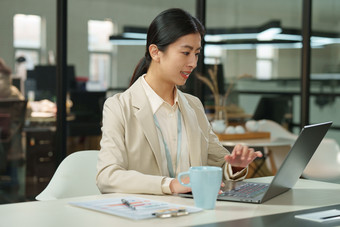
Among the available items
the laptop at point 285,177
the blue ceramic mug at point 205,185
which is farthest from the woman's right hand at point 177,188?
the blue ceramic mug at point 205,185

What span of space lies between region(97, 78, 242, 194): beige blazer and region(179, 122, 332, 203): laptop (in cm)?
23

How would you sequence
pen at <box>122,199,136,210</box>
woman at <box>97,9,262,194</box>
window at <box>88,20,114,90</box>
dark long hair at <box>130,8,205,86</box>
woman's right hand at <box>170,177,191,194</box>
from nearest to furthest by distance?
pen at <box>122,199,136,210</box>
woman's right hand at <box>170,177,191,194</box>
woman at <box>97,9,262,194</box>
dark long hair at <box>130,8,205,86</box>
window at <box>88,20,114,90</box>

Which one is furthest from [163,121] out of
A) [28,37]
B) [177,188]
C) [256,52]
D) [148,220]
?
[256,52]

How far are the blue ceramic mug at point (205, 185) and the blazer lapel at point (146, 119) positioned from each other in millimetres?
549

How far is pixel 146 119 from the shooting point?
2166mm

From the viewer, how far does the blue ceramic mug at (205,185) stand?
1.58 m

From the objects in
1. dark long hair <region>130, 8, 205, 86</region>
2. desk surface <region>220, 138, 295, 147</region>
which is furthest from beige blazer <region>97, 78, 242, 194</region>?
desk surface <region>220, 138, 295, 147</region>

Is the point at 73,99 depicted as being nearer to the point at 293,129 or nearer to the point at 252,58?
the point at 252,58

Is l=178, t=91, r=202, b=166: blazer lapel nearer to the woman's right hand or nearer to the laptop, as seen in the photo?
the laptop

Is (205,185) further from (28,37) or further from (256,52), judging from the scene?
(256,52)

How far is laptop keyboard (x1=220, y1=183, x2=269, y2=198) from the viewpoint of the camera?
Answer: 5.81 ft

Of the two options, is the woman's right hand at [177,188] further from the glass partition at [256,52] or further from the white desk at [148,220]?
the glass partition at [256,52]

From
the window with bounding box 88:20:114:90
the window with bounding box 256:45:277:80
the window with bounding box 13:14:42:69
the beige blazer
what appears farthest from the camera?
the window with bounding box 256:45:277:80

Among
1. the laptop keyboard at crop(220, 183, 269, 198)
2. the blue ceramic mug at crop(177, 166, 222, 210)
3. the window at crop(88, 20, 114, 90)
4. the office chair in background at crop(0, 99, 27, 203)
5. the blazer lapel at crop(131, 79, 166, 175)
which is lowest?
the office chair in background at crop(0, 99, 27, 203)
